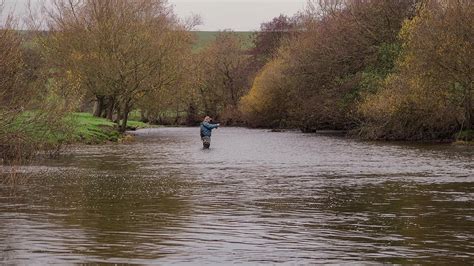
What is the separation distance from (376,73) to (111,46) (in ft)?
74.3

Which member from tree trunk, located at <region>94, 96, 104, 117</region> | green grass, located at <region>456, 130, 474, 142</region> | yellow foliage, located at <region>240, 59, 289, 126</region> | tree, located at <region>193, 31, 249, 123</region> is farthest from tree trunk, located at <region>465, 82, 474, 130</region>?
tree, located at <region>193, 31, 249, 123</region>

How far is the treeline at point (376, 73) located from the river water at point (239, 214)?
1937 centimetres

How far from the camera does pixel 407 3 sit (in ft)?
208

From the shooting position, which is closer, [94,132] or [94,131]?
[94,132]

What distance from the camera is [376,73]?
6184cm

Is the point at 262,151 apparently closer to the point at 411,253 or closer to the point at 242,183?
the point at 242,183

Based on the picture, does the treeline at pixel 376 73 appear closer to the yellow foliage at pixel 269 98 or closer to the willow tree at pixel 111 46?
the yellow foliage at pixel 269 98

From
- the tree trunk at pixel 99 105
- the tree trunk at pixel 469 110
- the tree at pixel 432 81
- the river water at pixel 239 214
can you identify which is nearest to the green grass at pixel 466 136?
the tree trunk at pixel 469 110

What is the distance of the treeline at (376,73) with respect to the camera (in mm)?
47438

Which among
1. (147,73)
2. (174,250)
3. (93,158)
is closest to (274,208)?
(174,250)

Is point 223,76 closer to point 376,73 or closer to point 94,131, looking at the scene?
point 376,73

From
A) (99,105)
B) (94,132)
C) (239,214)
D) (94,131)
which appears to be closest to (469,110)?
(94,132)

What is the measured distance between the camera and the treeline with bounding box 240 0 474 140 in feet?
156

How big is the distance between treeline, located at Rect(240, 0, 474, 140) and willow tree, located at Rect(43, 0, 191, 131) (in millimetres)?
15309
